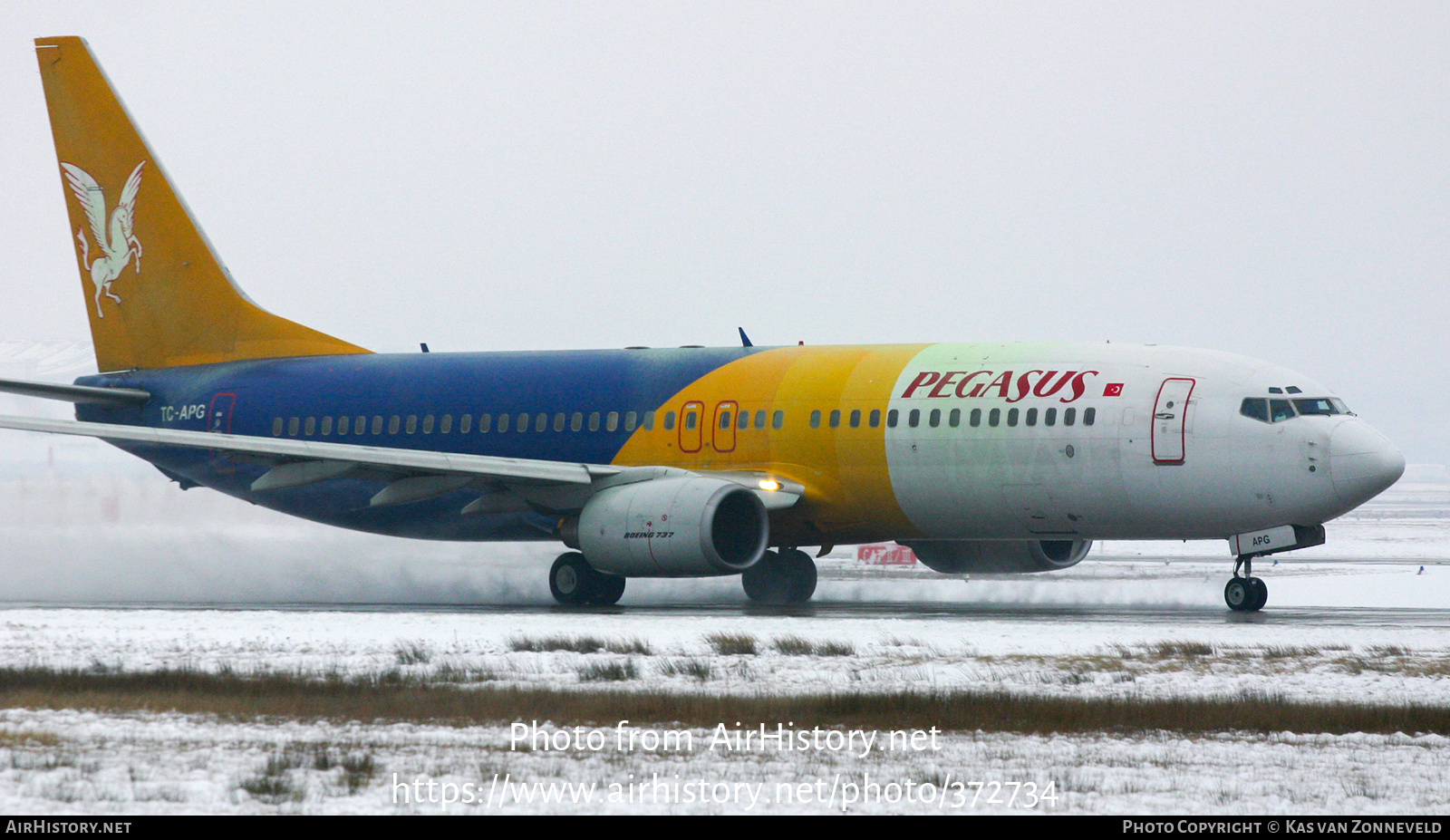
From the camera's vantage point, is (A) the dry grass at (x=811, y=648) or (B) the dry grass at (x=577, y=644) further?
(B) the dry grass at (x=577, y=644)

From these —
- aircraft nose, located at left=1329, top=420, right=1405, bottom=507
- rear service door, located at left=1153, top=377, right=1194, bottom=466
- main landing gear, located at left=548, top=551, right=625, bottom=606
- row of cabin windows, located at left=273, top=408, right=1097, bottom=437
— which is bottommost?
main landing gear, located at left=548, top=551, right=625, bottom=606

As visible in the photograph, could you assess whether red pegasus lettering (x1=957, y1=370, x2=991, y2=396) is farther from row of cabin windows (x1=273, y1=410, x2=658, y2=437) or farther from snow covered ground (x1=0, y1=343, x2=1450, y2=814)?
row of cabin windows (x1=273, y1=410, x2=658, y2=437)

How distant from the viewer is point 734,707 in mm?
12820

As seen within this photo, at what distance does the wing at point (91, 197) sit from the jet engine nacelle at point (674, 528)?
13.5 metres

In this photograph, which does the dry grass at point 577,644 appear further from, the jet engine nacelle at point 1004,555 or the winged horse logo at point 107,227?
the winged horse logo at point 107,227

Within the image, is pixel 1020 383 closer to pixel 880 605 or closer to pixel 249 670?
pixel 880 605

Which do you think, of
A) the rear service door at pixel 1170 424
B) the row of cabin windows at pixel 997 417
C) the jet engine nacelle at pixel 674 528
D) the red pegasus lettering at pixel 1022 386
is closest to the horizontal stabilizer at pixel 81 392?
the jet engine nacelle at pixel 674 528

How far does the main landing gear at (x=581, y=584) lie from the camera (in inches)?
1005

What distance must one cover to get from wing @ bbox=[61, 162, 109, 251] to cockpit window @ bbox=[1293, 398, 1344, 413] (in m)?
22.1

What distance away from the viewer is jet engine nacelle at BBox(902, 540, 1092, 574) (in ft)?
88.4

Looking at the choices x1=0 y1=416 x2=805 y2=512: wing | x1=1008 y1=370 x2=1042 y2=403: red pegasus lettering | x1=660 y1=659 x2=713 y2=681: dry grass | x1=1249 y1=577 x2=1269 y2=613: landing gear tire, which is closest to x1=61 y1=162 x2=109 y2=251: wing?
x1=0 y1=416 x2=805 y2=512: wing

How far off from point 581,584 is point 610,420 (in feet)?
10.5

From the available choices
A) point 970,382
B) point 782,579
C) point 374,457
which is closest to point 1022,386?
point 970,382

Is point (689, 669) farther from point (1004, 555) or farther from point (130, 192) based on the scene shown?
point (130, 192)
